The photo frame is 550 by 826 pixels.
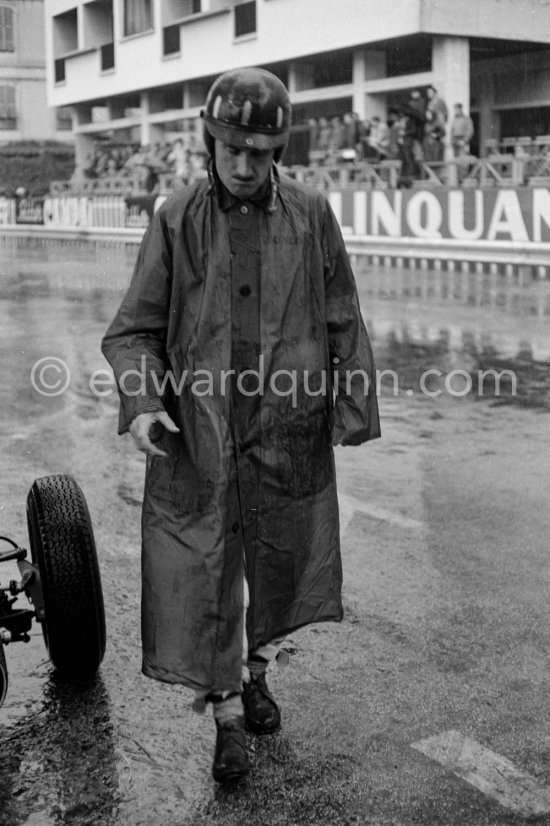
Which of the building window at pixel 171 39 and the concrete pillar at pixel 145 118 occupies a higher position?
the building window at pixel 171 39

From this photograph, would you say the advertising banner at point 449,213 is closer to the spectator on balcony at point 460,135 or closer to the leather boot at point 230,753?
the spectator on balcony at point 460,135

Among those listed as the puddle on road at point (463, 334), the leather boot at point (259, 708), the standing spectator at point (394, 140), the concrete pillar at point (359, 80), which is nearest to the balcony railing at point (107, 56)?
the concrete pillar at point (359, 80)

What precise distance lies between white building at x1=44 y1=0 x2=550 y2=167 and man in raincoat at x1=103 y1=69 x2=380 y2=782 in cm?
2574

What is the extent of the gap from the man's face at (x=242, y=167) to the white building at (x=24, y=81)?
198 ft

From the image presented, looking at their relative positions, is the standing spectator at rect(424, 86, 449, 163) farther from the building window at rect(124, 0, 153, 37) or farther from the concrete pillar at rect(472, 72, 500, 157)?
the building window at rect(124, 0, 153, 37)

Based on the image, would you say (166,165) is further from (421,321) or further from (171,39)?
(421,321)

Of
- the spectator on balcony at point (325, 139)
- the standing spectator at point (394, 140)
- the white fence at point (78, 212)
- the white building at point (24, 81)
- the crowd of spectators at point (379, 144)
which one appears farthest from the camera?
the white building at point (24, 81)

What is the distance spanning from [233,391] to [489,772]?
1.12 meters

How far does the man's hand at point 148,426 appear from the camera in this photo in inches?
119

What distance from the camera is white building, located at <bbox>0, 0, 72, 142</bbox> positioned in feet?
201

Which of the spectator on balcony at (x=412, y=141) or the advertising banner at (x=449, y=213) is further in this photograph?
the spectator on balcony at (x=412, y=141)

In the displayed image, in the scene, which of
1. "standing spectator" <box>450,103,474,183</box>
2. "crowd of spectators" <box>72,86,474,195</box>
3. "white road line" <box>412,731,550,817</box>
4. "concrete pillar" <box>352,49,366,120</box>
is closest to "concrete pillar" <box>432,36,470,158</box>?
"crowd of spectators" <box>72,86,474,195</box>

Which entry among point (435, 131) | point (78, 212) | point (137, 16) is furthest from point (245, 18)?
point (435, 131)

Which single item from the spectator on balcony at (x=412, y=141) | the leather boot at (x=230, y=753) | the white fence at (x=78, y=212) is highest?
the spectator on balcony at (x=412, y=141)
